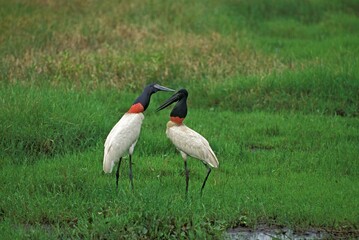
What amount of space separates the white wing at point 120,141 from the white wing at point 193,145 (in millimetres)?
411

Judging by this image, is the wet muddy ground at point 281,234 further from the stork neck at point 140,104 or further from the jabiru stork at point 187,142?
the stork neck at point 140,104

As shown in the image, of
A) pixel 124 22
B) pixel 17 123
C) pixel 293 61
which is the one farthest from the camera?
pixel 124 22

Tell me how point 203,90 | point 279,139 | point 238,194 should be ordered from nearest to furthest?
point 238,194 → point 279,139 → point 203,90

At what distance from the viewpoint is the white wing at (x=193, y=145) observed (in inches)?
312

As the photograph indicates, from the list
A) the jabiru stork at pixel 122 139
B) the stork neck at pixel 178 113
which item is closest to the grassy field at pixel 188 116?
the jabiru stork at pixel 122 139

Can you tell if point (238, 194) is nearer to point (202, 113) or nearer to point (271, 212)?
point (271, 212)

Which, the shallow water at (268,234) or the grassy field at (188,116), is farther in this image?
the grassy field at (188,116)

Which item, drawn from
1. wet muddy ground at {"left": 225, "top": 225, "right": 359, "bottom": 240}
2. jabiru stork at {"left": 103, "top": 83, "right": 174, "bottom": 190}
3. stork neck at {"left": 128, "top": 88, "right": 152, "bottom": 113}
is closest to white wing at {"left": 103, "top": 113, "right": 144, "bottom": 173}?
jabiru stork at {"left": 103, "top": 83, "right": 174, "bottom": 190}

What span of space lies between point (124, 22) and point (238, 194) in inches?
351

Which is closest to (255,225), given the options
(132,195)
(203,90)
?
(132,195)

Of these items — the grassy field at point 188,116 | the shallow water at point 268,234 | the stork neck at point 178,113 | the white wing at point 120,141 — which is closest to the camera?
the shallow water at point 268,234

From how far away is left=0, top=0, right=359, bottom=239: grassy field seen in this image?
7.50 meters

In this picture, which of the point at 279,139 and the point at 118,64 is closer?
the point at 279,139

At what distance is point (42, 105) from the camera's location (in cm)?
1022
